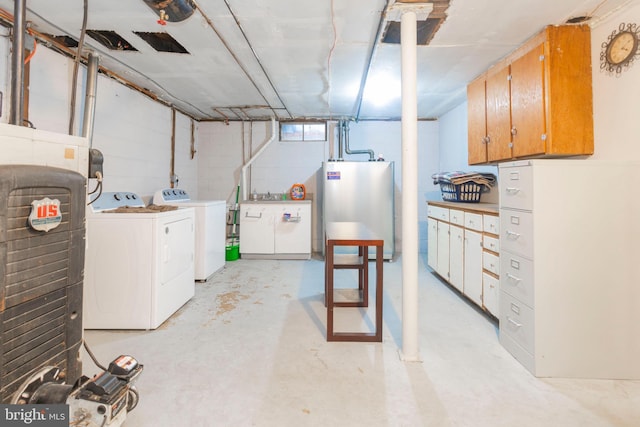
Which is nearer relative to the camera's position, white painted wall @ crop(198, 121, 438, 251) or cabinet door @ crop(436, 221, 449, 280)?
cabinet door @ crop(436, 221, 449, 280)

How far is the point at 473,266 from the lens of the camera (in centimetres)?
252

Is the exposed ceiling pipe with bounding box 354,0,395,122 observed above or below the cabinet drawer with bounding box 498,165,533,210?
above

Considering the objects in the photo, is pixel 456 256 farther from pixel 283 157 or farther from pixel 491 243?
pixel 283 157

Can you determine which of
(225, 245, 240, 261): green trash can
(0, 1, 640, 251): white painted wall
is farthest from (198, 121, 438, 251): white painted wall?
(225, 245, 240, 261): green trash can

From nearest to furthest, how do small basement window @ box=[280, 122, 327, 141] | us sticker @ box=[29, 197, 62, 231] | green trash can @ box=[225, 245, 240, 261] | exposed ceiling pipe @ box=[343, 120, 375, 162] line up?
us sticker @ box=[29, 197, 62, 231]
green trash can @ box=[225, 245, 240, 261]
exposed ceiling pipe @ box=[343, 120, 375, 162]
small basement window @ box=[280, 122, 327, 141]

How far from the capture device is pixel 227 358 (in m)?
1.78

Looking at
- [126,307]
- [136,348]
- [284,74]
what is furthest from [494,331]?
[284,74]

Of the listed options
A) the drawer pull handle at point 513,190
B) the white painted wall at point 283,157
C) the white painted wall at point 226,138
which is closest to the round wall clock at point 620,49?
the white painted wall at point 226,138

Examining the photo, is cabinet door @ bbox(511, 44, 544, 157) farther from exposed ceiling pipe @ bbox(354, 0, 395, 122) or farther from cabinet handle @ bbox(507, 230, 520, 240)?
exposed ceiling pipe @ bbox(354, 0, 395, 122)

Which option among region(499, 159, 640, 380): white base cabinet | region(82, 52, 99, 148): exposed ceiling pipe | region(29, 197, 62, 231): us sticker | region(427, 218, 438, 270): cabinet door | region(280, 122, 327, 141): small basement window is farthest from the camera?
region(280, 122, 327, 141): small basement window

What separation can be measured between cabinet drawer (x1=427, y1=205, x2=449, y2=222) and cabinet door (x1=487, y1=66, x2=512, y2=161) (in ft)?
2.32

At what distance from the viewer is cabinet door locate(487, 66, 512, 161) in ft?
7.93

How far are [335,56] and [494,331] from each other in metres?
2.63

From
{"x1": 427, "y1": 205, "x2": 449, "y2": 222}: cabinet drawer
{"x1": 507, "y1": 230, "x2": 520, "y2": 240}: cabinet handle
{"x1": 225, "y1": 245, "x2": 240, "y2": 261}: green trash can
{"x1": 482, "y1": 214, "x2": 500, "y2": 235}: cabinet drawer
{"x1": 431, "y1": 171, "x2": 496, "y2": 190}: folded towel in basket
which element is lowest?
{"x1": 225, "y1": 245, "x2": 240, "y2": 261}: green trash can
